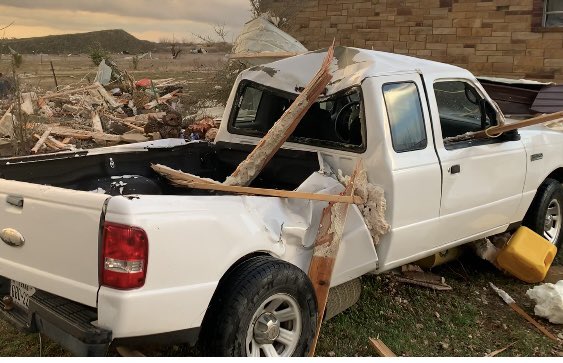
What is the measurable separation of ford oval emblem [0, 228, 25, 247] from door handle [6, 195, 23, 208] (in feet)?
0.46

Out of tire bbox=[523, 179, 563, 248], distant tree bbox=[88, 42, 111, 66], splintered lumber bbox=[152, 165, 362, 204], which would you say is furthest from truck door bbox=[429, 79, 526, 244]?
distant tree bbox=[88, 42, 111, 66]

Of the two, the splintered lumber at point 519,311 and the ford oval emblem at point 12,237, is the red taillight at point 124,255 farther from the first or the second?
the splintered lumber at point 519,311

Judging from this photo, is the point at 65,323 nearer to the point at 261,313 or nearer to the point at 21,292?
the point at 21,292

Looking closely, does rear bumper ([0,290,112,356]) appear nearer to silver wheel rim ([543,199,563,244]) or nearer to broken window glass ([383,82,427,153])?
broken window glass ([383,82,427,153])

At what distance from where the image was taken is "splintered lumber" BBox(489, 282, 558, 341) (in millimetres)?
4342

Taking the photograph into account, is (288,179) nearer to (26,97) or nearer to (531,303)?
(531,303)

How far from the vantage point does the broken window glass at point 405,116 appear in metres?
4.01

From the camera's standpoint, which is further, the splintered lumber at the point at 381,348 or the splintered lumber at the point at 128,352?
the splintered lumber at the point at 381,348

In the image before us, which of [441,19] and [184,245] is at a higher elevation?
[441,19]

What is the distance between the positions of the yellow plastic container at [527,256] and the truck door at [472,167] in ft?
0.71

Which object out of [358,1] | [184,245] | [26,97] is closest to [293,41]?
[358,1]

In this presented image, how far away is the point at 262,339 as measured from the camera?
3.09m

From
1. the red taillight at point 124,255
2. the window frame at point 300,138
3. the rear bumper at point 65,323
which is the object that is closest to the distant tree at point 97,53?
the window frame at point 300,138

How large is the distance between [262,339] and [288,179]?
4.85ft
